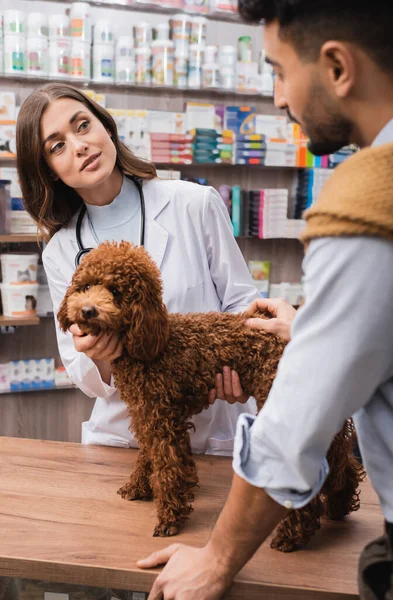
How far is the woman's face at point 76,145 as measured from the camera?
5.86 feet

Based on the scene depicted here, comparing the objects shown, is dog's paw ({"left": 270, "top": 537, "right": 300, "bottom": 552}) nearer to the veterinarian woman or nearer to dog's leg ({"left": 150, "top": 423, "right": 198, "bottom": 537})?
dog's leg ({"left": 150, "top": 423, "right": 198, "bottom": 537})

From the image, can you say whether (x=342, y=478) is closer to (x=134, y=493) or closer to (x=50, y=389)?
(x=134, y=493)

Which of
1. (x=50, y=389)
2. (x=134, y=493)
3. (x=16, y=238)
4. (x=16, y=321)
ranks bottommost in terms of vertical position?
(x=50, y=389)

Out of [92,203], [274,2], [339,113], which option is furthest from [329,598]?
[92,203]

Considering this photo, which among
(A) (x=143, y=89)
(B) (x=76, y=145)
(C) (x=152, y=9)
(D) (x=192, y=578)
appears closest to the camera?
(D) (x=192, y=578)

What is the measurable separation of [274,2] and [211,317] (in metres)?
0.76

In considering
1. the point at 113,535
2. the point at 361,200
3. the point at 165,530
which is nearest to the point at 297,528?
the point at 165,530

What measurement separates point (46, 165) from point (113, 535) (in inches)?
45.3

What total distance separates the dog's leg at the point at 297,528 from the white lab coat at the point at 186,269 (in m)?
0.64

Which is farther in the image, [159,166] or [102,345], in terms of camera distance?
[159,166]

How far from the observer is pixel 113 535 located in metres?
1.33

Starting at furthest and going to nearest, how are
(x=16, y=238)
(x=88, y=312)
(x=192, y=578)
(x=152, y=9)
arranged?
1. (x=152, y=9)
2. (x=16, y=238)
3. (x=88, y=312)
4. (x=192, y=578)

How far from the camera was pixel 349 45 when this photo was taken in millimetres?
733

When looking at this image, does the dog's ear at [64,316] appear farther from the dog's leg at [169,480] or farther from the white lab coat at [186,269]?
the white lab coat at [186,269]
